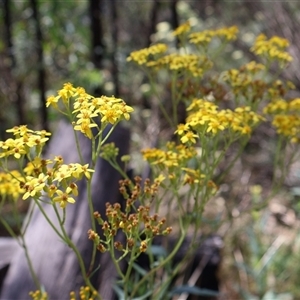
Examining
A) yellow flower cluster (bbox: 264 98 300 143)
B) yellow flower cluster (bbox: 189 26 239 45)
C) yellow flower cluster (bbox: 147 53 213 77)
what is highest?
yellow flower cluster (bbox: 189 26 239 45)

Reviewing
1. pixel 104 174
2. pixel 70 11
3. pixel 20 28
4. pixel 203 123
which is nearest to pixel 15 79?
pixel 20 28

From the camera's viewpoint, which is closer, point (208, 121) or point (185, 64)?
point (208, 121)

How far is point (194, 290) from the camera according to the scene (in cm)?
183

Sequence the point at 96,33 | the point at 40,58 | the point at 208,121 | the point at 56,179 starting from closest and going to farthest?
Result: the point at 56,179 → the point at 208,121 → the point at 40,58 → the point at 96,33

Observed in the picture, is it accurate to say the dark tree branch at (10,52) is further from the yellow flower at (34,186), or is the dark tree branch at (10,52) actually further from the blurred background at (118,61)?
the yellow flower at (34,186)

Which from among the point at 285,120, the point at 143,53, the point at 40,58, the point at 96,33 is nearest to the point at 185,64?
the point at 143,53

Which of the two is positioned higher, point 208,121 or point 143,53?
point 143,53

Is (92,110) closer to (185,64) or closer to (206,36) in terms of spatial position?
(185,64)

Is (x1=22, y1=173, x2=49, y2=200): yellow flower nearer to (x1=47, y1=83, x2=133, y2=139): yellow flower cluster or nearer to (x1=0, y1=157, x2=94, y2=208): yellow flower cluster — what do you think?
(x1=0, y1=157, x2=94, y2=208): yellow flower cluster

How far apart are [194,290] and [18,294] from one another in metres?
0.63

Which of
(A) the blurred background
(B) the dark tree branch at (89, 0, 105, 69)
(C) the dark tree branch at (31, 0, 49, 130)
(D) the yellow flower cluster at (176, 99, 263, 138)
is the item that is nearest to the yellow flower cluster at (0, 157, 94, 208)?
(D) the yellow flower cluster at (176, 99, 263, 138)

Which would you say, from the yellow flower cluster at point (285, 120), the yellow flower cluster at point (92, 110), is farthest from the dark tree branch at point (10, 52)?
the yellow flower cluster at point (92, 110)

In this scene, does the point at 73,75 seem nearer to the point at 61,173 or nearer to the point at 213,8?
the point at 213,8

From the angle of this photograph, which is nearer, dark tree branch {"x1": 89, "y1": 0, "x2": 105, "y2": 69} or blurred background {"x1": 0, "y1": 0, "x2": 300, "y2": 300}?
blurred background {"x1": 0, "y1": 0, "x2": 300, "y2": 300}
